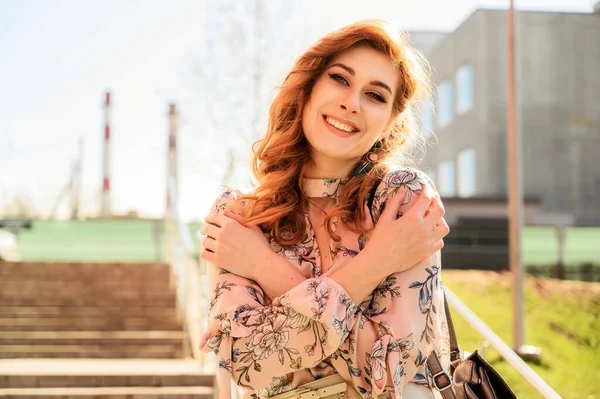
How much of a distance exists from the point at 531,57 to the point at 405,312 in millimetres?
19951

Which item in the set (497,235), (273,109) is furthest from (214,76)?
(273,109)

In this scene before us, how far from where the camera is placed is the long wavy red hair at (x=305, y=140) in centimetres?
167

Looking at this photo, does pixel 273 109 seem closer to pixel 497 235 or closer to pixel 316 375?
pixel 316 375

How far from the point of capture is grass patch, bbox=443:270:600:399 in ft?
17.7

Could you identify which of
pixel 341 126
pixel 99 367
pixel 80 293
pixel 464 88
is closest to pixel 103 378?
pixel 99 367

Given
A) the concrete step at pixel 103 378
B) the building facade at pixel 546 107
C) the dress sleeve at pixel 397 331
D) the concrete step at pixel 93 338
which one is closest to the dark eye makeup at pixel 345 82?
the dress sleeve at pixel 397 331

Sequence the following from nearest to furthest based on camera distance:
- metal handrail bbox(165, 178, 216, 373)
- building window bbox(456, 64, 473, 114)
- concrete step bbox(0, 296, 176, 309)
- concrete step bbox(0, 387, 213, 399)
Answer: concrete step bbox(0, 387, 213, 399)
metal handrail bbox(165, 178, 216, 373)
concrete step bbox(0, 296, 176, 309)
building window bbox(456, 64, 473, 114)

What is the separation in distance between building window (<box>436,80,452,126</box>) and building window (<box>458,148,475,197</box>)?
4.24 ft

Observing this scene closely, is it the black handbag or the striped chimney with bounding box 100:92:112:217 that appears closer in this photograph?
the black handbag

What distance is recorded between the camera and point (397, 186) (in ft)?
5.41

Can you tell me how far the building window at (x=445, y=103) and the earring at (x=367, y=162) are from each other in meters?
20.7

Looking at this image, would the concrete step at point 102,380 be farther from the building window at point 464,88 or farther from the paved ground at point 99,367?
the building window at point 464,88

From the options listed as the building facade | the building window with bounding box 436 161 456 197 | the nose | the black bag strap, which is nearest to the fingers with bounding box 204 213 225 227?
the nose

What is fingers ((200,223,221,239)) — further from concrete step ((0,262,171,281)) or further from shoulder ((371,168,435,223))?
concrete step ((0,262,171,281))
